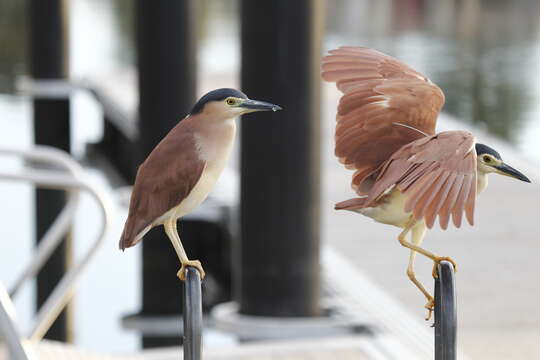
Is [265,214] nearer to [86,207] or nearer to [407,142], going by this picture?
[407,142]

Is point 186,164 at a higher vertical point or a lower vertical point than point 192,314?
higher

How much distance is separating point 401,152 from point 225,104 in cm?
23

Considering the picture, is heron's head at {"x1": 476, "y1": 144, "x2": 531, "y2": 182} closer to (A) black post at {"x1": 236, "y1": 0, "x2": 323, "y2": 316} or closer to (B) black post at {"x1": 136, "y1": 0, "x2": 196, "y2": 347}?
(A) black post at {"x1": 236, "y1": 0, "x2": 323, "y2": 316}

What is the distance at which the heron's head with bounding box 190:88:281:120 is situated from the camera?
1353 mm

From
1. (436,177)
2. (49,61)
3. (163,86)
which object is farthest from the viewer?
(49,61)

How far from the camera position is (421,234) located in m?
1.46

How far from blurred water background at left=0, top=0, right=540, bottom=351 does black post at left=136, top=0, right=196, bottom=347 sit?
1.22 ft

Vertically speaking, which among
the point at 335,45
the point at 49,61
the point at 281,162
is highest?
the point at 281,162

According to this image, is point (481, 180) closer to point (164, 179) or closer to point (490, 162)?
point (490, 162)

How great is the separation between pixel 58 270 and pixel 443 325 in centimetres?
602

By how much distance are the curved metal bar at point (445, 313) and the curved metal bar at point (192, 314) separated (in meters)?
0.32

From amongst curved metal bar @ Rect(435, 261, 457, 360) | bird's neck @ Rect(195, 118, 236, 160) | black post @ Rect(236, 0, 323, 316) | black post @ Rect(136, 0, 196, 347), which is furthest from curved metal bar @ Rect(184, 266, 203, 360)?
black post @ Rect(136, 0, 196, 347)

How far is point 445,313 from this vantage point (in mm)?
1505

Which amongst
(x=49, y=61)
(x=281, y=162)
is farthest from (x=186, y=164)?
(x=49, y=61)
